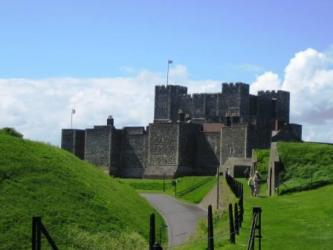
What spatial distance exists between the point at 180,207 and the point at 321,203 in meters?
24.1

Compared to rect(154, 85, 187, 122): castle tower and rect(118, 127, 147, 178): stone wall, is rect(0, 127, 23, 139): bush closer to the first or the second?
rect(118, 127, 147, 178): stone wall

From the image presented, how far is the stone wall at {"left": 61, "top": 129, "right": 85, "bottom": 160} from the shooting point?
113m

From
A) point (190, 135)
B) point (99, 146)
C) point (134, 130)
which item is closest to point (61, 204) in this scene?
point (190, 135)

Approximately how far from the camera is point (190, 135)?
3853 inches

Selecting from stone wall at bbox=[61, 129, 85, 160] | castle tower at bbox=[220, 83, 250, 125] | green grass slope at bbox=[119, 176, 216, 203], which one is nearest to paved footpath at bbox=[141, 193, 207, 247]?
green grass slope at bbox=[119, 176, 216, 203]

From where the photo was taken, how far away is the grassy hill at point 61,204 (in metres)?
25.9

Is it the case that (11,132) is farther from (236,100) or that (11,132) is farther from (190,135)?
(236,100)

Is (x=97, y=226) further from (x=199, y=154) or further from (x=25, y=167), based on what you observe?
(x=199, y=154)

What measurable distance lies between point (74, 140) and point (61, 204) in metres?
85.4

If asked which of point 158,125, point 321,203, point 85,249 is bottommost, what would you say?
point 85,249

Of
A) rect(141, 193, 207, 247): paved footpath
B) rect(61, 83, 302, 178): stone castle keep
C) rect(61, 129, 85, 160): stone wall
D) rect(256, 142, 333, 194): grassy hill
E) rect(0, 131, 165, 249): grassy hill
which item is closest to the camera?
rect(0, 131, 165, 249): grassy hill

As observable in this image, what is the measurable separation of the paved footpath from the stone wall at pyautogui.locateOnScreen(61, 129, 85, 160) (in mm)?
60645

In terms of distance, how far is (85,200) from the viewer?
1195 inches

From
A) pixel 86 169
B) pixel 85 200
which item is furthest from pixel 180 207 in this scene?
pixel 85 200
